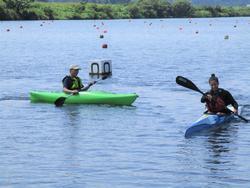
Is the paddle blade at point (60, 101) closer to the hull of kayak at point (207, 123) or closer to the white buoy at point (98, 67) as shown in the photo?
the hull of kayak at point (207, 123)

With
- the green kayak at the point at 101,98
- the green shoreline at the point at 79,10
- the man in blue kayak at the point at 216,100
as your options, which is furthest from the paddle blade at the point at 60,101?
the green shoreline at the point at 79,10

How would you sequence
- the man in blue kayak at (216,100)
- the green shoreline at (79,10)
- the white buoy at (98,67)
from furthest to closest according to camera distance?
the green shoreline at (79,10)
the white buoy at (98,67)
the man in blue kayak at (216,100)

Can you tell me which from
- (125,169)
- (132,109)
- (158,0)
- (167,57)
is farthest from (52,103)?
(158,0)

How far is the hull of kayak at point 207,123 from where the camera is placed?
19641 millimetres

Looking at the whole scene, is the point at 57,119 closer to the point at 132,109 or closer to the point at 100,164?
the point at 132,109

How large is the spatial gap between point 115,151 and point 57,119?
565 cm

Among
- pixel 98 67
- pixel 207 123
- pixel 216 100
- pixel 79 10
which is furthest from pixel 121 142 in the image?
pixel 79 10

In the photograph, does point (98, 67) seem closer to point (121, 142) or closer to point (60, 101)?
point (60, 101)

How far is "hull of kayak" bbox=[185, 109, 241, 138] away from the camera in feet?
64.4

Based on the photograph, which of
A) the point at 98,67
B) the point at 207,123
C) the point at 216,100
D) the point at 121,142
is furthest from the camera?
the point at 98,67

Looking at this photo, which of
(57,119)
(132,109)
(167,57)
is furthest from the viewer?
(167,57)

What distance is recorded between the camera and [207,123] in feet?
66.1

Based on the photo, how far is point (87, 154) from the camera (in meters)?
17.5

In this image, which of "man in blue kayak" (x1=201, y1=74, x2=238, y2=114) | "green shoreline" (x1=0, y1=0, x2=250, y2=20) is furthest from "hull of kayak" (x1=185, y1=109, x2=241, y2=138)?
"green shoreline" (x1=0, y1=0, x2=250, y2=20)
